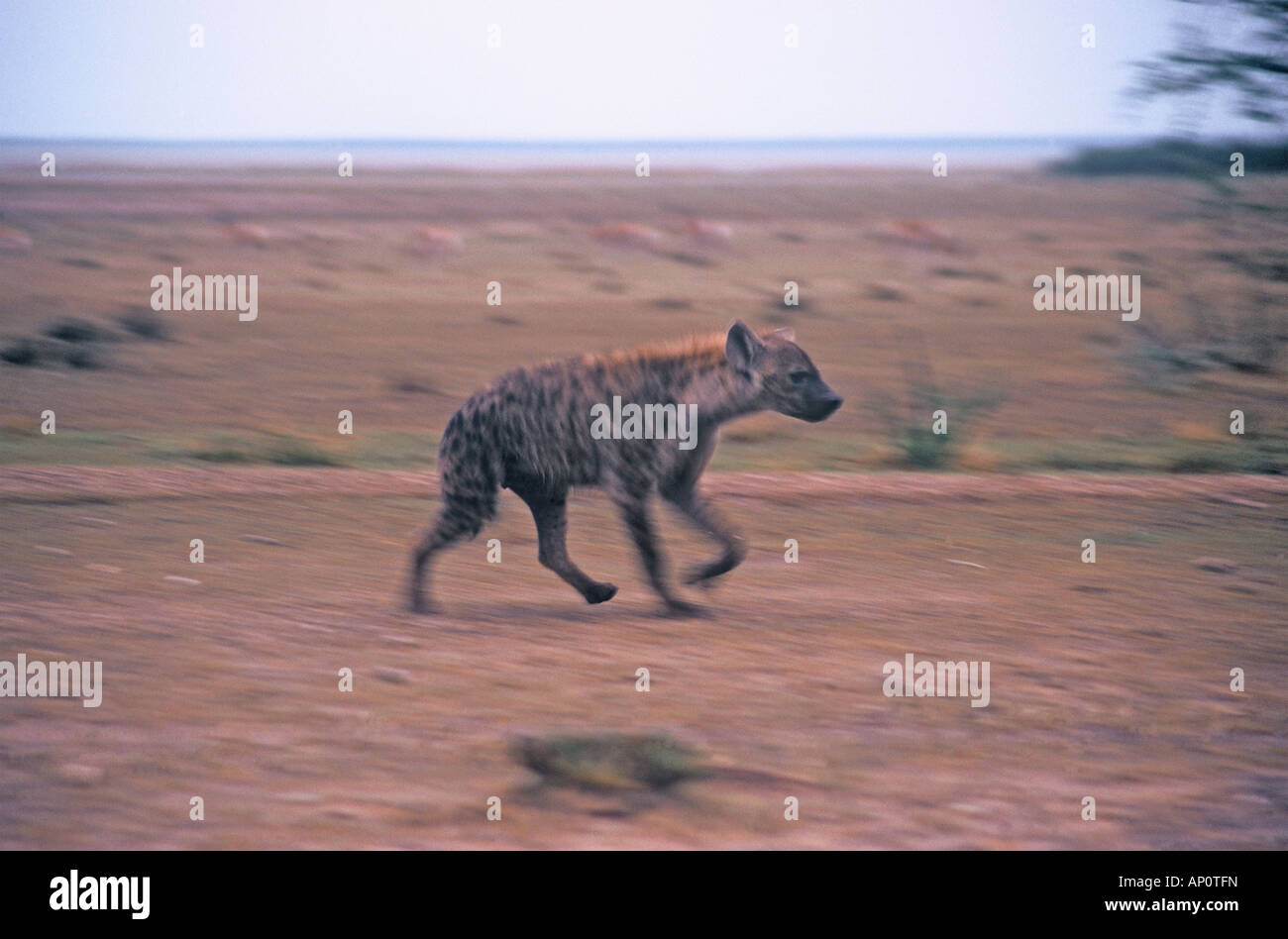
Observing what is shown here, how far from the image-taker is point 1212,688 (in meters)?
7.19

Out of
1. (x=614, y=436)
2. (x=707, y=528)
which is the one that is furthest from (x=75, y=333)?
(x=707, y=528)

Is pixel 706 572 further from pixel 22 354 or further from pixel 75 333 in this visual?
pixel 75 333

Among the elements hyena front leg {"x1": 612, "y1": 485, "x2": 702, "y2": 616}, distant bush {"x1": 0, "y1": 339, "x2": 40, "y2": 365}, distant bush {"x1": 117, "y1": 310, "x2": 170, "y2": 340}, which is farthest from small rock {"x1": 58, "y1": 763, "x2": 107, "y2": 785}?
distant bush {"x1": 117, "y1": 310, "x2": 170, "y2": 340}

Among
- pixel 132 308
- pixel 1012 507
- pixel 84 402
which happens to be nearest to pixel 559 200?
pixel 132 308

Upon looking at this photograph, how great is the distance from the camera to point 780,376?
8.39 meters

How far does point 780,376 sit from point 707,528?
897mm

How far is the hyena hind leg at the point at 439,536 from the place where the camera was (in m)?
8.24

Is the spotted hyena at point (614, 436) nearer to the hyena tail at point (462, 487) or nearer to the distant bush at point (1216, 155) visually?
the hyena tail at point (462, 487)

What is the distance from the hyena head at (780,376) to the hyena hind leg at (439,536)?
1590 mm

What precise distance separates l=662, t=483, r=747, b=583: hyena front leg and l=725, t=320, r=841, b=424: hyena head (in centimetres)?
61

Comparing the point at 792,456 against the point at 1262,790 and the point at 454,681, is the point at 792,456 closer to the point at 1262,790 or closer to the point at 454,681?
the point at 454,681

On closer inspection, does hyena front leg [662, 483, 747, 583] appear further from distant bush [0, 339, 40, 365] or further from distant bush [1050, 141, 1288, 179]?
distant bush [0, 339, 40, 365]

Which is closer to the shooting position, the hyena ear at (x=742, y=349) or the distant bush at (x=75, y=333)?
the hyena ear at (x=742, y=349)

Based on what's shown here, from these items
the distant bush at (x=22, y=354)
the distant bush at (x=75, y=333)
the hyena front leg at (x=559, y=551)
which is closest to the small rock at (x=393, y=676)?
the hyena front leg at (x=559, y=551)
